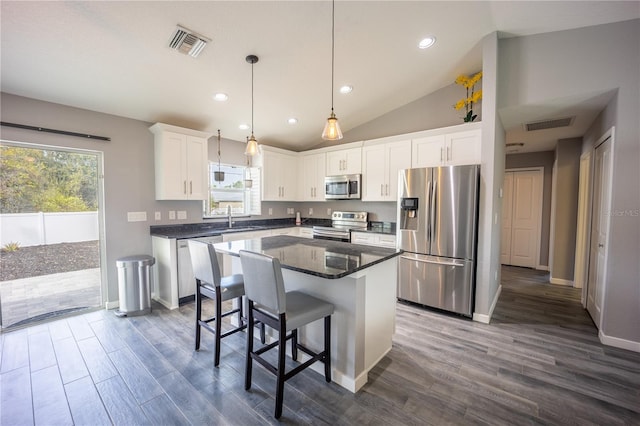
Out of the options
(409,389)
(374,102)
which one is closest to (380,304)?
(409,389)

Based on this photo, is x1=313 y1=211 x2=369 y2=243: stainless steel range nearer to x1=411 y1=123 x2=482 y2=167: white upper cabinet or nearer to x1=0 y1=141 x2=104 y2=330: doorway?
x1=411 y1=123 x2=482 y2=167: white upper cabinet

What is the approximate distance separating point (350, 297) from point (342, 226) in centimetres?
315

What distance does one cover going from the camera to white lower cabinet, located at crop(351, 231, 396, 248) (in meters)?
4.03

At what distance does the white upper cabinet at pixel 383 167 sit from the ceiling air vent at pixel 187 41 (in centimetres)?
278

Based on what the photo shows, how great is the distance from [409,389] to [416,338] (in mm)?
814

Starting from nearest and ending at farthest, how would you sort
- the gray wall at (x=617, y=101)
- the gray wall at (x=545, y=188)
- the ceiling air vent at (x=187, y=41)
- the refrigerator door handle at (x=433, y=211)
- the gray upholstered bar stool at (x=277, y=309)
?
the gray upholstered bar stool at (x=277, y=309)
the ceiling air vent at (x=187, y=41)
the gray wall at (x=617, y=101)
the refrigerator door handle at (x=433, y=211)
the gray wall at (x=545, y=188)

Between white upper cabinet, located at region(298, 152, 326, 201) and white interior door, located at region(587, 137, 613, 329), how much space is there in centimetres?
377

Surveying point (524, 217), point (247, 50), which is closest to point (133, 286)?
point (247, 50)

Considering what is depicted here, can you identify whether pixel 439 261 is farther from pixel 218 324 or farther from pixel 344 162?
pixel 218 324

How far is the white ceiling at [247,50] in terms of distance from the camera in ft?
7.25

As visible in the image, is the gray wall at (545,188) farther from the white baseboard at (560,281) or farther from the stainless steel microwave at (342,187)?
the stainless steel microwave at (342,187)

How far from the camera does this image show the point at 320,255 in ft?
7.31

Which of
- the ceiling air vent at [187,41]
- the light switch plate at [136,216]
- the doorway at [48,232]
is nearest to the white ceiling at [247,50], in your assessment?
the ceiling air vent at [187,41]

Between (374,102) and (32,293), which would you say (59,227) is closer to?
(32,293)
